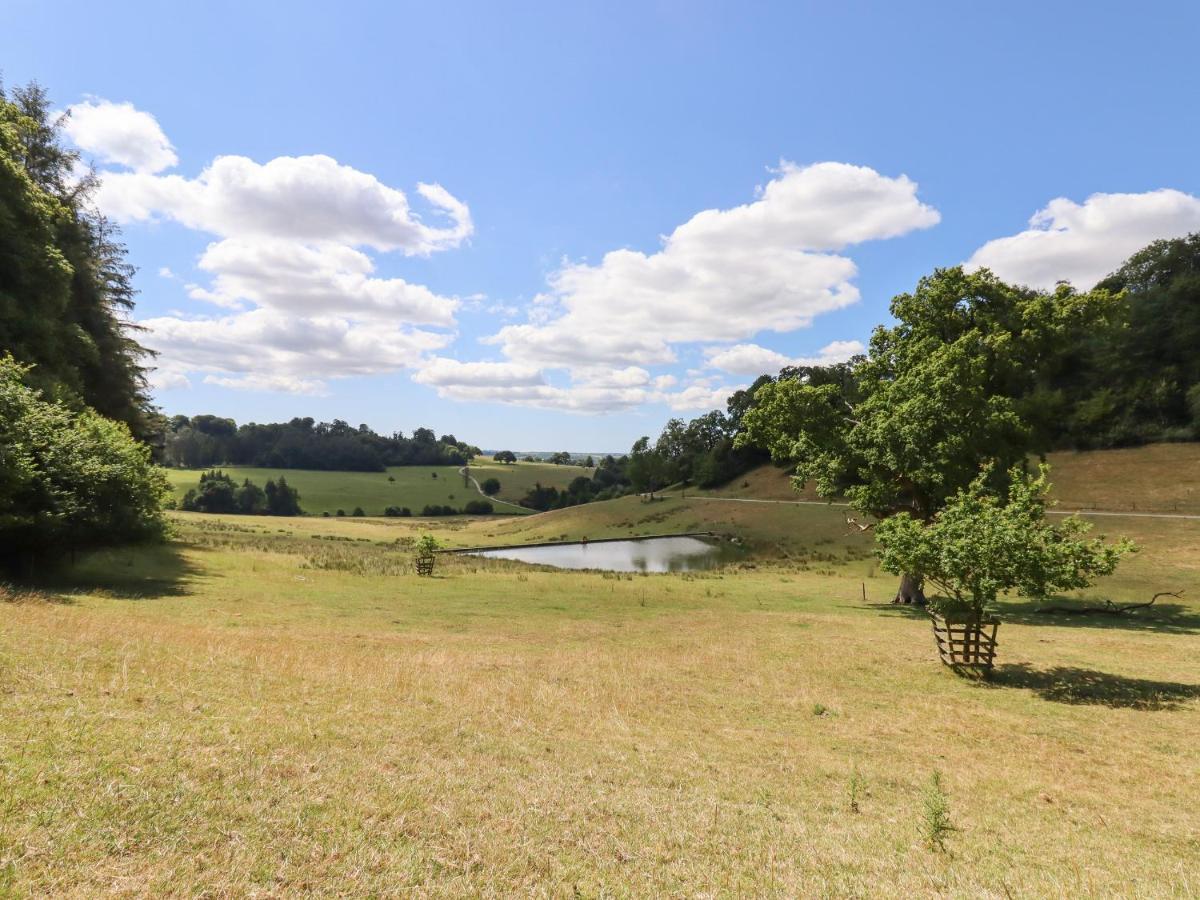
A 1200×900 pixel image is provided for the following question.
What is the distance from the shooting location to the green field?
12825 cm

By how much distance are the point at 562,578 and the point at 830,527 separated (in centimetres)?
3730

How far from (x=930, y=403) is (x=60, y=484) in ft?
126

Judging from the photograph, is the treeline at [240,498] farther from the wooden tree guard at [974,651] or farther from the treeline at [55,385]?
the wooden tree guard at [974,651]

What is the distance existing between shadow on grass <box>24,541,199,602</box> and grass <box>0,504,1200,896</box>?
464 mm

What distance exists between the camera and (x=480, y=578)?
118 feet

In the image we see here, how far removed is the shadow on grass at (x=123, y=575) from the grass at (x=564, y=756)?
46 cm

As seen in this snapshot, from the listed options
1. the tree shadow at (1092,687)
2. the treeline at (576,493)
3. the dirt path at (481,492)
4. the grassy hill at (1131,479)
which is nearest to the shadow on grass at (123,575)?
the tree shadow at (1092,687)

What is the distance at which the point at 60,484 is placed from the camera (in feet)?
77.5

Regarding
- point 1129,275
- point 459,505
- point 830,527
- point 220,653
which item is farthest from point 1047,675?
point 459,505

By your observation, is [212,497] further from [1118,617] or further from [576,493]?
[1118,617]

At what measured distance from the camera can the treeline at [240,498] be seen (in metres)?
117

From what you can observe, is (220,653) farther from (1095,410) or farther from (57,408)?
(1095,410)

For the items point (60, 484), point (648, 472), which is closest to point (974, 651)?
point (60, 484)

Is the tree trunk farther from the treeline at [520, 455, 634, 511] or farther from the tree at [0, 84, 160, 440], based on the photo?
the treeline at [520, 455, 634, 511]
